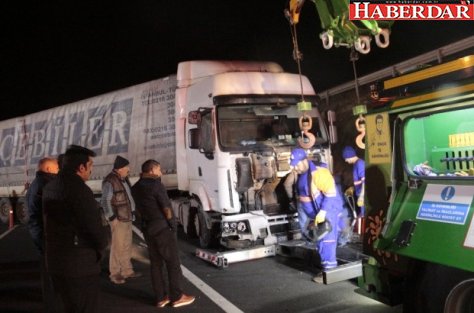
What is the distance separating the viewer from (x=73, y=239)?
11.0 feet

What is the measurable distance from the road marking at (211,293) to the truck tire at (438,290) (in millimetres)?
2088

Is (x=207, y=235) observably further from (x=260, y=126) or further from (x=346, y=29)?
(x=346, y=29)

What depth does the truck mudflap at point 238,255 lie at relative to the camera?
6.83 metres

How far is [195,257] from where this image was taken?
8016mm

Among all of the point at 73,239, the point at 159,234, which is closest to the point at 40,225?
the point at 159,234

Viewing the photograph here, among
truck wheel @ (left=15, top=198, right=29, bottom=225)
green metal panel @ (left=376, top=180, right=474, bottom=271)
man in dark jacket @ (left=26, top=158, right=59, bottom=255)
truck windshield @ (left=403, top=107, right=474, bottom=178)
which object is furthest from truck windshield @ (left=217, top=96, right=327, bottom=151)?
truck wheel @ (left=15, top=198, right=29, bottom=225)

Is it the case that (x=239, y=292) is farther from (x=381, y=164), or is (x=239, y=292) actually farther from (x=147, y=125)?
(x=147, y=125)

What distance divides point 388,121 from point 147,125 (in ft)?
23.3

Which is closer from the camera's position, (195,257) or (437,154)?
(437,154)

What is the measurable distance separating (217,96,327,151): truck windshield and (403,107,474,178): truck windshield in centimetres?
367

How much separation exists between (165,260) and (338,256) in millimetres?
2630

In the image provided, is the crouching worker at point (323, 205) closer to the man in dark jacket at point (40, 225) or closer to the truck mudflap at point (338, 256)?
the truck mudflap at point (338, 256)

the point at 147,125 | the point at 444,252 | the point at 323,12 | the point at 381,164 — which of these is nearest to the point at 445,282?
the point at 444,252

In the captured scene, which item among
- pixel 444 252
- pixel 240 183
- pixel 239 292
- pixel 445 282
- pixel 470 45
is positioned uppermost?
pixel 470 45
